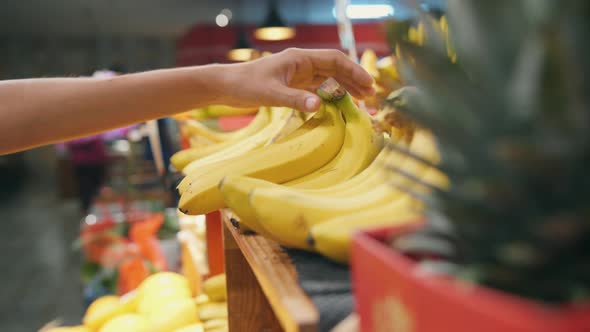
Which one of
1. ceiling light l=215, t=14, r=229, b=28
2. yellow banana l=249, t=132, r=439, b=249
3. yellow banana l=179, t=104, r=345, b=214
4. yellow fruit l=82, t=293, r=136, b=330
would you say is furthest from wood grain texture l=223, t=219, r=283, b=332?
ceiling light l=215, t=14, r=229, b=28

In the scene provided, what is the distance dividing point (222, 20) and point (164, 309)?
→ 12.3 metres

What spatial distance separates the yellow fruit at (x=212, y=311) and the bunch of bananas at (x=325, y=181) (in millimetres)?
514

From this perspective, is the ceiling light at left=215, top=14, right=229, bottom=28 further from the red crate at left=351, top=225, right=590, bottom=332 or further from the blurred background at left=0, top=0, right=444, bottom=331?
the red crate at left=351, top=225, right=590, bottom=332

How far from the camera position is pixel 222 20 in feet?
43.5

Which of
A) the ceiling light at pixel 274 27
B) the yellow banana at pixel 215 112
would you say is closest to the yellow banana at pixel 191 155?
the yellow banana at pixel 215 112

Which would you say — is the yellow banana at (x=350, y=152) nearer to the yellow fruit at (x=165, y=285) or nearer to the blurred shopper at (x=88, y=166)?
the yellow fruit at (x=165, y=285)

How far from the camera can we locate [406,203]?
653mm

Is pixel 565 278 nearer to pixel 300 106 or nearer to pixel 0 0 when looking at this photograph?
pixel 300 106

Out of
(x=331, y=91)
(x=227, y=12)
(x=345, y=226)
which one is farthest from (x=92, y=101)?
(x=227, y=12)

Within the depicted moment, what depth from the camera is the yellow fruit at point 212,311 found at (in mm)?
1596

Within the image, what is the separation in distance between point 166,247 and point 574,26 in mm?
2667

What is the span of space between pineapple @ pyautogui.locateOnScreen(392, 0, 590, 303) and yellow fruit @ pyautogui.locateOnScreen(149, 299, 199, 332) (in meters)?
1.36

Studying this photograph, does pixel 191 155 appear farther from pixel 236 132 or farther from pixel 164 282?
pixel 164 282

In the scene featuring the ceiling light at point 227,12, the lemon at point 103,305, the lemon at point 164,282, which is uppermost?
the ceiling light at point 227,12
